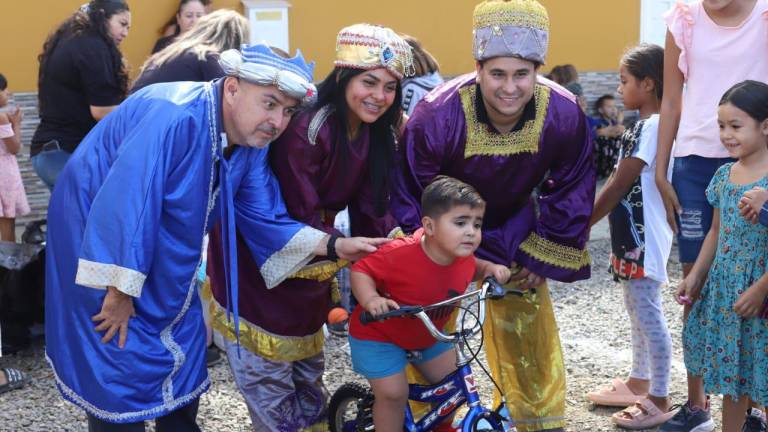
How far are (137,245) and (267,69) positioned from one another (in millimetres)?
660

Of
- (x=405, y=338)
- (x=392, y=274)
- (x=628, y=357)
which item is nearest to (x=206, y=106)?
(x=392, y=274)

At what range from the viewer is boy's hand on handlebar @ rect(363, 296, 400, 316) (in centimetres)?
332

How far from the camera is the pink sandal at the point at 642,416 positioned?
14.3 ft

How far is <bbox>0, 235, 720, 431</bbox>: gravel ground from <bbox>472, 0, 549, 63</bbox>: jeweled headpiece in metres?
1.68

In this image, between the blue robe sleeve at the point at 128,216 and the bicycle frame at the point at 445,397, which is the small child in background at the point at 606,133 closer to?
the bicycle frame at the point at 445,397

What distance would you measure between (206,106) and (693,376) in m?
2.34

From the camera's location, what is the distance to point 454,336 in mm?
3428

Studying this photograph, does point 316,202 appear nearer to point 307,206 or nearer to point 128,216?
point 307,206

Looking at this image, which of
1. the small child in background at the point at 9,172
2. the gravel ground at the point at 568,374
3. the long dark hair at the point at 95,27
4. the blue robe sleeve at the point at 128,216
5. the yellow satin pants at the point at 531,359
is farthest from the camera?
the small child in background at the point at 9,172

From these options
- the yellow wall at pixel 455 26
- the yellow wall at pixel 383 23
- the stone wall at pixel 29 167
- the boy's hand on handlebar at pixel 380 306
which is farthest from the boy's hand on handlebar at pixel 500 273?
the yellow wall at pixel 455 26

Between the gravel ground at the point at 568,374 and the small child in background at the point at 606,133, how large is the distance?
388 cm

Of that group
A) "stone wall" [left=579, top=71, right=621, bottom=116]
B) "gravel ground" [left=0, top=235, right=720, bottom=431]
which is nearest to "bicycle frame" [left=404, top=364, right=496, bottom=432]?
"gravel ground" [left=0, top=235, right=720, bottom=431]

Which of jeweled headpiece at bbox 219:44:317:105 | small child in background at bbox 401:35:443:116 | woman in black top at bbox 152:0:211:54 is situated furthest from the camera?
woman in black top at bbox 152:0:211:54

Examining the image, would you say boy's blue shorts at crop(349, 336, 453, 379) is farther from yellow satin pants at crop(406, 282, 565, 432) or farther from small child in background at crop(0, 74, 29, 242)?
small child in background at crop(0, 74, 29, 242)
